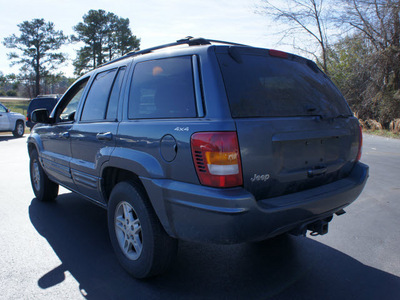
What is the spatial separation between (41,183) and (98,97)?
230 centimetres

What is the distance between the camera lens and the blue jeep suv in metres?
2.38

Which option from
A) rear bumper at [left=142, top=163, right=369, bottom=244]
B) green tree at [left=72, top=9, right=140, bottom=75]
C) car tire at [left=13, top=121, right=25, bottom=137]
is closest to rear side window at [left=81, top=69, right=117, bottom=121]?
rear bumper at [left=142, top=163, right=369, bottom=244]

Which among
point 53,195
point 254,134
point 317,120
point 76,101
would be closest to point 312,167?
point 317,120

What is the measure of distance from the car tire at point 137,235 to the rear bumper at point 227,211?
0.17 metres

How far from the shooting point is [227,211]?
7.48ft

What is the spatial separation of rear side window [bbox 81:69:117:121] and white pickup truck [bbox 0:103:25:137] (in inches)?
569

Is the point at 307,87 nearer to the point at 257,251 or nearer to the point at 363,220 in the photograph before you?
the point at 257,251

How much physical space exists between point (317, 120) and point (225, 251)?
165cm

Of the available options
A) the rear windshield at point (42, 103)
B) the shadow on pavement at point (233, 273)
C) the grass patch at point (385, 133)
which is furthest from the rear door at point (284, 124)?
the grass patch at point (385, 133)

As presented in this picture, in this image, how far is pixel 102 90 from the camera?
3.76 m

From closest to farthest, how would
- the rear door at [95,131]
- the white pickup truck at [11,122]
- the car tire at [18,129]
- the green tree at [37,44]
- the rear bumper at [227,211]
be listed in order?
the rear bumper at [227,211]
the rear door at [95,131]
the white pickup truck at [11,122]
the car tire at [18,129]
the green tree at [37,44]

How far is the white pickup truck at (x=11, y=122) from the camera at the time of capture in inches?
636

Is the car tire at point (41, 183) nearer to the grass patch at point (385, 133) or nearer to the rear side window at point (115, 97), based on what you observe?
the rear side window at point (115, 97)

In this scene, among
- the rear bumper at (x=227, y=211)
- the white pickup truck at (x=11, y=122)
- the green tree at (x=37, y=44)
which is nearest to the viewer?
the rear bumper at (x=227, y=211)
